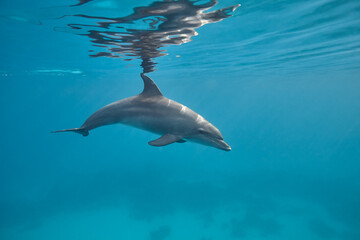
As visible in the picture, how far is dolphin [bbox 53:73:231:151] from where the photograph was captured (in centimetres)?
560

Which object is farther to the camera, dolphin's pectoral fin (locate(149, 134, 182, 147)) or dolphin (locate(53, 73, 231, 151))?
dolphin (locate(53, 73, 231, 151))

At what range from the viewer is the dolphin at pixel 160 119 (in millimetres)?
5602

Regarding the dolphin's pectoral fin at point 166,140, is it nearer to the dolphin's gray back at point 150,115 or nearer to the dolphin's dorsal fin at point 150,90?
the dolphin's gray back at point 150,115

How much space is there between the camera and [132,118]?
6.35 meters

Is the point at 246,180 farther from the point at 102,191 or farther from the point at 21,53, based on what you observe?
the point at 21,53

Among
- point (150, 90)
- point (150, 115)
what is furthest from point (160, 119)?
point (150, 90)

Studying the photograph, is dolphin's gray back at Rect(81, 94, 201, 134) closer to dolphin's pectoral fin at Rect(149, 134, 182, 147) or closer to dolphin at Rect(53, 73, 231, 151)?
dolphin at Rect(53, 73, 231, 151)

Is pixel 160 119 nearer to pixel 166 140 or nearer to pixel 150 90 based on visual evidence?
pixel 166 140

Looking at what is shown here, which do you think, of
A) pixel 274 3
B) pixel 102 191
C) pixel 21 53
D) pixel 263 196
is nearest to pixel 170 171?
pixel 102 191

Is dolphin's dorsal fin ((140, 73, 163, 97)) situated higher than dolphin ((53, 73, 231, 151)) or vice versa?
dolphin's dorsal fin ((140, 73, 163, 97))

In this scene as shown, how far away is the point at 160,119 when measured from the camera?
5.96 metres

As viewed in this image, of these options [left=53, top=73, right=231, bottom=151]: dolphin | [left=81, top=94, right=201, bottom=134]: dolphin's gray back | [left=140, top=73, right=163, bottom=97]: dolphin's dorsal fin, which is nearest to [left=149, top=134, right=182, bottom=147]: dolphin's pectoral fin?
[left=53, top=73, right=231, bottom=151]: dolphin

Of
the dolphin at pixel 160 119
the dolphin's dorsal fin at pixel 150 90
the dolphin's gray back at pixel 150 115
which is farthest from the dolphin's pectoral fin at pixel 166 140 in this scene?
the dolphin's dorsal fin at pixel 150 90

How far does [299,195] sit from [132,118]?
2083 centimetres
